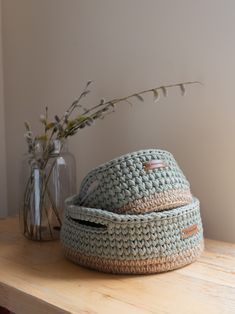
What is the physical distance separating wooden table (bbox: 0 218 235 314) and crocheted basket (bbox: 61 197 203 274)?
0.8 inches

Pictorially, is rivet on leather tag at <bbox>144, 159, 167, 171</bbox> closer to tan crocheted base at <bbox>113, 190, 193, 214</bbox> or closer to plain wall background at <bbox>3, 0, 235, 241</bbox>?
tan crocheted base at <bbox>113, 190, 193, 214</bbox>

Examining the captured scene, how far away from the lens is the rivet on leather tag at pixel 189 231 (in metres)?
0.68

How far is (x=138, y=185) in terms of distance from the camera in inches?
26.8

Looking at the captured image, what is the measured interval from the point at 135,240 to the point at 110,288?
0.08m

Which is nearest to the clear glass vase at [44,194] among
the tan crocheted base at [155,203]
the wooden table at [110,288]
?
the wooden table at [110,288]

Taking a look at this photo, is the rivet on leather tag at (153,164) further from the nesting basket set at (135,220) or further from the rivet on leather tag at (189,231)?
the rivet on leather tag at (189,231)

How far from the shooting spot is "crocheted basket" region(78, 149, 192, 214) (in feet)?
2.22

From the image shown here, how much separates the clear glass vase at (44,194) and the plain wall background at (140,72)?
0.17 meters

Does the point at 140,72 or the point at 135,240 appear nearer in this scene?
the point at 135,240

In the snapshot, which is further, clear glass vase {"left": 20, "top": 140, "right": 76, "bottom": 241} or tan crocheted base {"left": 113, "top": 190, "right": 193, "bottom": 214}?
clear glass vase {"left": 20, "top": 140, "right": 76, "bottom": 241}

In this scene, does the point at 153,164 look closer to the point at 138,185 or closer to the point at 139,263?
the point at 138,185

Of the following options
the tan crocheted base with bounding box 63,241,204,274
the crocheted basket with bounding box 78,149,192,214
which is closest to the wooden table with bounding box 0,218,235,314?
the tan crocheted base with bounding box 63,241,204,274

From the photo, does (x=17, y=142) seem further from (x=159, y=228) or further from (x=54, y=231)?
(x=159, y=228)

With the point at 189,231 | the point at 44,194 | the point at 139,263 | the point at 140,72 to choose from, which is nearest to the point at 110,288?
the point at 139,263
